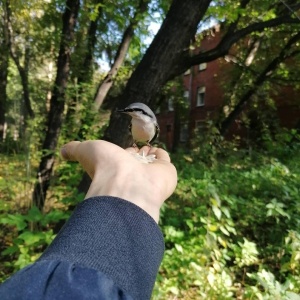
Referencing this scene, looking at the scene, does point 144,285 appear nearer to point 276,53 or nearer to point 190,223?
point 190,223

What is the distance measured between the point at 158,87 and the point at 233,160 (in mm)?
4875

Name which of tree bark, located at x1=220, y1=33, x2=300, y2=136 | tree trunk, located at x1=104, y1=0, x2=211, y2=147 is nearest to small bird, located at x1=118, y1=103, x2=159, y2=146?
tree trunk, located at x1=104, y1=0, x2=211, y2=147

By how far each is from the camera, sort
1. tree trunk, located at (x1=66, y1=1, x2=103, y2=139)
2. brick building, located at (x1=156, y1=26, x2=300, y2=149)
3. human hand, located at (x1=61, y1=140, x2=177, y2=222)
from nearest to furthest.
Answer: human hand, located at (x1=61, y1=140, x2=177, y2=222) < tree trunk, located at (x1=66, y1=1, x2=103, y2=139) < brick building, located at (x1=156, y1=26, x2=300, y2=149)

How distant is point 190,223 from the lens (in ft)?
11.9

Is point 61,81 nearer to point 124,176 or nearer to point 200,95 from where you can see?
point 124,176

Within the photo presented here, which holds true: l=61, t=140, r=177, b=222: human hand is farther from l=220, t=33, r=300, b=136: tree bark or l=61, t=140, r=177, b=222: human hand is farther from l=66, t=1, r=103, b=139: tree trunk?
l=220, t=33, r=300, b=136: tree bark

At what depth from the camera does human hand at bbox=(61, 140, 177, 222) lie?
1.35 metres

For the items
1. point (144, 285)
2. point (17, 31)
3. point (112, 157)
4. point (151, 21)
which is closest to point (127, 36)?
point (151, 21)

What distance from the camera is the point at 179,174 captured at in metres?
6.25

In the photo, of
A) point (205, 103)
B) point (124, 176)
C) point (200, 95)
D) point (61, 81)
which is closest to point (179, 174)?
point (61, 81)

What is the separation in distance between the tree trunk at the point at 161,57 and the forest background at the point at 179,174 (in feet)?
0.04

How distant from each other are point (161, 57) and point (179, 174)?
2.94 meters

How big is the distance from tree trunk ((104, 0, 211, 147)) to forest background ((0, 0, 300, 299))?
12mm

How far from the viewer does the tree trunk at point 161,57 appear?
12.3 ft
